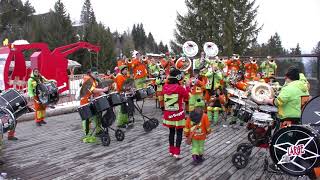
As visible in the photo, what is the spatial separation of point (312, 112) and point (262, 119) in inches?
50.0

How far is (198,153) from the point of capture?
24.5 ft

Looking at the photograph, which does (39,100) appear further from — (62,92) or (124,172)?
(62,92)

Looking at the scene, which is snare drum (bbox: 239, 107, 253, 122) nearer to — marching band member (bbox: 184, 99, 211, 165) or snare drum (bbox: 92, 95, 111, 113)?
marching band member (bbox: 184, 99, 211, 165)

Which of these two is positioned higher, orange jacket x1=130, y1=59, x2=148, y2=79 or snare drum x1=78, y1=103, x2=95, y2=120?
orange jacket x1=130, y1=59, x2=148, y2=79

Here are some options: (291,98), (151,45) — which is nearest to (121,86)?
(291,98)

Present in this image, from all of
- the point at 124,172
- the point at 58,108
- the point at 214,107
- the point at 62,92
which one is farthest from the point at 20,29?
the point at 124,172

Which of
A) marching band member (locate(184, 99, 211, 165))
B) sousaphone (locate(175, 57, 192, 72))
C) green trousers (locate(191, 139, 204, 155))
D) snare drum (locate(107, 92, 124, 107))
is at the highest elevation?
sousaphone (locate(175, 57, 192, 72))

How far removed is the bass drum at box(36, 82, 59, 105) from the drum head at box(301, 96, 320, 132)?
7354 mm

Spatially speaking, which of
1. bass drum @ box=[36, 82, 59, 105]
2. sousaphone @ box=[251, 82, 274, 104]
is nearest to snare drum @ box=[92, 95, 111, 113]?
bass drum @ box=[36, 82, 59, 105]

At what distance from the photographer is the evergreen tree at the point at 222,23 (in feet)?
114

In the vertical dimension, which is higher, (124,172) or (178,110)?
(178,110)

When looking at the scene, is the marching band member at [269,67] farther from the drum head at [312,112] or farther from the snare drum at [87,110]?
the drum head at [312,112]

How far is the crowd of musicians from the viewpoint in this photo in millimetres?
6438

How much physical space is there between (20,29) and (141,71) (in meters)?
40.6
